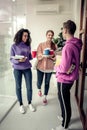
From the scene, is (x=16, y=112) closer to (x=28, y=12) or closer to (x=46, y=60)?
(x=46, y=60)

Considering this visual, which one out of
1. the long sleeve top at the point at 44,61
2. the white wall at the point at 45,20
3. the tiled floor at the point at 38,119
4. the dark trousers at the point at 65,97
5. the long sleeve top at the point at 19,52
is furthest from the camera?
the white wall at the point at 45,20

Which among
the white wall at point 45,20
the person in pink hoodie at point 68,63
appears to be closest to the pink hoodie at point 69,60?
→ the person in pink hoodie at point 68,63

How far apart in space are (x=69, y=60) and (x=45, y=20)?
2.80 m

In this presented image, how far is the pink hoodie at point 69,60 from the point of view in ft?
6.33

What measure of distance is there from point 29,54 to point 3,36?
595 millimetres

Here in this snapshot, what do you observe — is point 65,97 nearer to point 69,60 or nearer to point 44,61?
point 69,60

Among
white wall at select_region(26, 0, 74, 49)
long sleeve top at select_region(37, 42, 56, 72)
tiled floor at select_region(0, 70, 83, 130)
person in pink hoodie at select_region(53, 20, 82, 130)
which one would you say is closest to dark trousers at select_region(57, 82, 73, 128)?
person in pink hoodie at select_region(53, 20, 82, 130)

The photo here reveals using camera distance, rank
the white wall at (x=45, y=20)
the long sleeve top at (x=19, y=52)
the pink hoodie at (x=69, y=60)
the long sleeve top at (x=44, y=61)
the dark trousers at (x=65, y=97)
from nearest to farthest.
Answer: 1. the pink hoodie at (x=69, y=60)
2. the dark trousers at (x=65, y=97)
3. the long sleeve top at (x=19, y=52)
4. the long sleeve top at (x=44, y=61)
5. the white wall at (x=45, y=20)

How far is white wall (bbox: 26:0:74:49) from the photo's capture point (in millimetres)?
4367

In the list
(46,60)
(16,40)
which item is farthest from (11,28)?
(46,60)

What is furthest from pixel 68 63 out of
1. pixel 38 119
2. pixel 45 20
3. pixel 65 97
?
pixel 45 20

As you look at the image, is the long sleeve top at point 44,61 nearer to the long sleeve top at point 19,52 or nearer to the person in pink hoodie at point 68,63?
the long sleeve top at point 19,52

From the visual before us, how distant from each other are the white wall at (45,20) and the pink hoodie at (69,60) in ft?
8.40

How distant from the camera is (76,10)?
12.9ft
